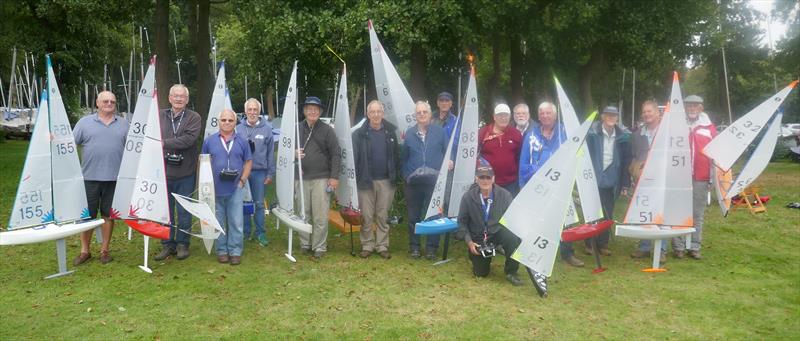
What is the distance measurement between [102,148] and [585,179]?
199 inches

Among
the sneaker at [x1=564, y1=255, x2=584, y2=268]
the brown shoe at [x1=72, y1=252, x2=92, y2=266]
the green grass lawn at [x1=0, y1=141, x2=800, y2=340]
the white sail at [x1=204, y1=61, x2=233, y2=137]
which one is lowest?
the green grass lawn at [x1=0, y1=141, x2=800, y2=340]

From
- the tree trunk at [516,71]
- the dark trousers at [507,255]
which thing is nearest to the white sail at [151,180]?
the dark trousers at [507,255]

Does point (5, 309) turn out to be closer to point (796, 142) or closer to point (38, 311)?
point (38, 311)

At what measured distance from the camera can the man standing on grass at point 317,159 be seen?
6.72 meters

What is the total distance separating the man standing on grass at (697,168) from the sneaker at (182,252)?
5.63 metres

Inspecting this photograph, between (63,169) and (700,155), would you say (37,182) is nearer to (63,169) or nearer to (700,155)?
(63,169)

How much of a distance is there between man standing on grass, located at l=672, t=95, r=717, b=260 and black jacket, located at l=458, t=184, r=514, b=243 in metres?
2.42

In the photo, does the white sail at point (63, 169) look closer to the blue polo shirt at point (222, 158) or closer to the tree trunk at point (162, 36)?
the blue polo shirt at point (222, 158)

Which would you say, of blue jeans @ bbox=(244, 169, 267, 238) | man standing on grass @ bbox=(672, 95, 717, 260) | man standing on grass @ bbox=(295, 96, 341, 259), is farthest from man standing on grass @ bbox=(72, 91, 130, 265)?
man standing on grass @ bbox=(672, 95, 717, 260)

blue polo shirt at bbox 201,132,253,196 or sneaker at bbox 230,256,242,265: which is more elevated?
blue polo shirt at bbox 201,132,253,196

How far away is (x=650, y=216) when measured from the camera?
6324 mm

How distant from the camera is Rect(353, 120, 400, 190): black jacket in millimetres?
6746

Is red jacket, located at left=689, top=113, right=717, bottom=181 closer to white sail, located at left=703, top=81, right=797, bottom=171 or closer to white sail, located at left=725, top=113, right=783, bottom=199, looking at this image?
white sail, located at left=703, top=81, right=797, bottom=171

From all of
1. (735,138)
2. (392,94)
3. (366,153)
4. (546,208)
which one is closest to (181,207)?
(366,153)
